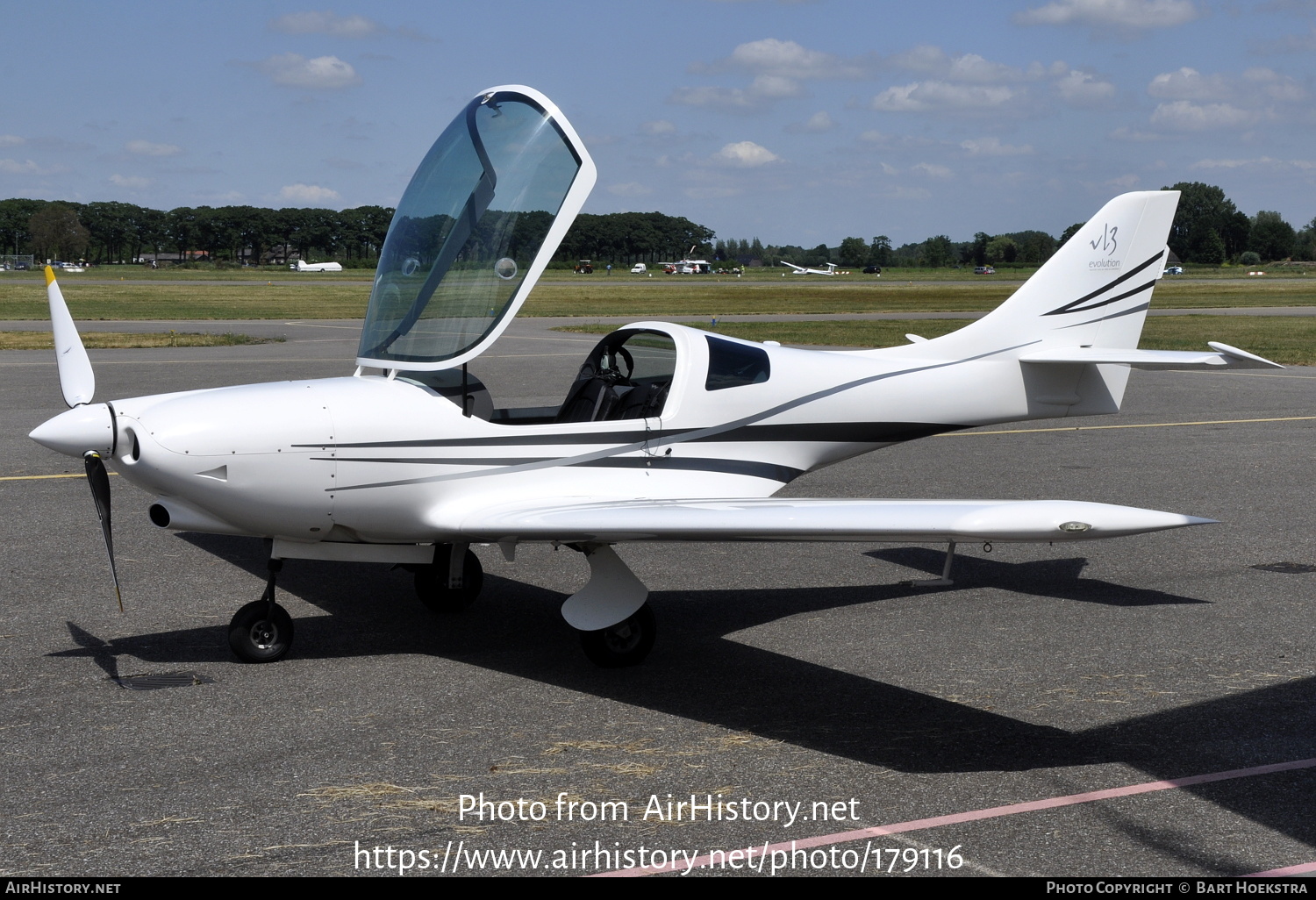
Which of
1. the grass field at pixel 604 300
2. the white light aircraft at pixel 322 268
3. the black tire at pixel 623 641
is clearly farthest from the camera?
the white light aircraft at pixel 322 268

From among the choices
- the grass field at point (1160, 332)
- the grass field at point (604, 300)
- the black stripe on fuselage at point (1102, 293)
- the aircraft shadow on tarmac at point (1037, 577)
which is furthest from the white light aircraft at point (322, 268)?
the black stripe on fuselage at point (1102, 293)

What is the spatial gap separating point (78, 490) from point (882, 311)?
41223 mm

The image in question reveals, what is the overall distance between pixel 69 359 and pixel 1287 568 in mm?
8276

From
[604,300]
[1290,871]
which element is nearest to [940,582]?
[1290,871]

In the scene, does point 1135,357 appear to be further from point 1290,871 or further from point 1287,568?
point 1290,871

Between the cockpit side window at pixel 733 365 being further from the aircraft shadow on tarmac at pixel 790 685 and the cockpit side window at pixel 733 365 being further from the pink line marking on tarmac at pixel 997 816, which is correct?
the pink line marking on tarmac at pixel 997 816

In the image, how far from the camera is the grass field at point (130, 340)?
27242 mm

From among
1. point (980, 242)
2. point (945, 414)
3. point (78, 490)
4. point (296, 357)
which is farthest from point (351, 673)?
point (980, 242)

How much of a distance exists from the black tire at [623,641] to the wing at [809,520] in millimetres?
617

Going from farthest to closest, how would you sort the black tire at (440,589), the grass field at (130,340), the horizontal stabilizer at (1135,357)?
the grass field at (130,340) → the horizontal stabilizer at (1135,357) → the black tire at (440,589)

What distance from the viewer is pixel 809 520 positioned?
18.0ft

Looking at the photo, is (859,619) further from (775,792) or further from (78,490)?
(78,490)

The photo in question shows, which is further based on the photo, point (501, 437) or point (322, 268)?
point (322, 268)

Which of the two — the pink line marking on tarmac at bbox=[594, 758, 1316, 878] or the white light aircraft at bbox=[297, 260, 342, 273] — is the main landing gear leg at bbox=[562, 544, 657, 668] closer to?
the pink line marking on tarmac at bbox=[594, 758, 1316, 878]
